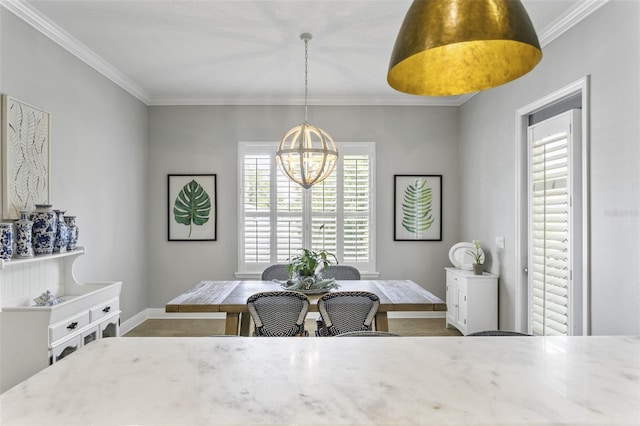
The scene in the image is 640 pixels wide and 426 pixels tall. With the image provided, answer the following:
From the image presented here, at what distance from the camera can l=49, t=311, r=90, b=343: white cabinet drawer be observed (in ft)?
7.93

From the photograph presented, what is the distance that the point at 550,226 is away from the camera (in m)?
3.09

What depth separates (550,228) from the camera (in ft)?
10.1

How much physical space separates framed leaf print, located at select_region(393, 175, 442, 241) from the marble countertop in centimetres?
373

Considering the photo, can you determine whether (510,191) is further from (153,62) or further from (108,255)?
(108,255)

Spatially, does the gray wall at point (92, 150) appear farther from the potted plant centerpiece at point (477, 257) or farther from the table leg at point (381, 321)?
the potted plant centerpiece at point (477, 257)

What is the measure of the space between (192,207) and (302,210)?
139cm

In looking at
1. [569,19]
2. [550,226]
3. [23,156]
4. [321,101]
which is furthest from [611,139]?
[23,156]

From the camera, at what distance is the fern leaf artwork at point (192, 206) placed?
494 centimetres

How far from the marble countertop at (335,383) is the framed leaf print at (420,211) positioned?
147 inches

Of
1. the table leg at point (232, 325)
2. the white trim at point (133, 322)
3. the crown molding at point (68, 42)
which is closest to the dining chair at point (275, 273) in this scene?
the table leg at point (232, 325)

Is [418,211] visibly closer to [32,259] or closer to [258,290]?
[258,290]

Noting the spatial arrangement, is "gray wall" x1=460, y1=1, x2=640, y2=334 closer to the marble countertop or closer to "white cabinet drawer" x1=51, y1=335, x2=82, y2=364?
the marble countertop

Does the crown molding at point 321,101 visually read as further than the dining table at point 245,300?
Yes

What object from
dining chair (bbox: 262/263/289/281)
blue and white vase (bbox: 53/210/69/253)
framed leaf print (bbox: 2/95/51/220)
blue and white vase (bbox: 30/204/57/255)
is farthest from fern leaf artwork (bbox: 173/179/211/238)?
blue and white vase (bbox: 30/204/57/255)
